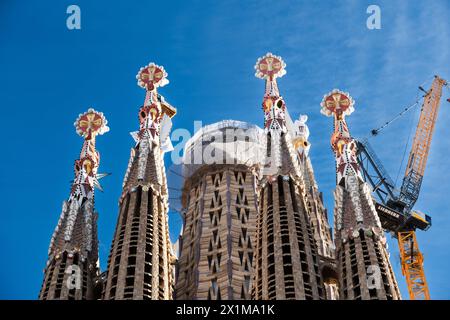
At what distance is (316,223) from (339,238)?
45.0 feet

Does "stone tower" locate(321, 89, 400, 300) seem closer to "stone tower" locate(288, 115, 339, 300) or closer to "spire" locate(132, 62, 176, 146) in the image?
"stone tower" locate(288, 115, 339, 300)

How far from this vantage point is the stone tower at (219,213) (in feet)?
224

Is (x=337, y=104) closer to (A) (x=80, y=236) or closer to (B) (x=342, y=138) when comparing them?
(B) (x=342, y=138)

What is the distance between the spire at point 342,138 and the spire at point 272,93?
3237 mm

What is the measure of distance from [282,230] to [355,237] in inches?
167

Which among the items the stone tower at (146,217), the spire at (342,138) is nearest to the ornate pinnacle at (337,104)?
the spire at (342,138)

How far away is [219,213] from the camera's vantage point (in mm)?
75250

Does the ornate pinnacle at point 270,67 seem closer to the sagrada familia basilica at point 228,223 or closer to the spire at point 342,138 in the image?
the sagrada familia basilica at point 228,223

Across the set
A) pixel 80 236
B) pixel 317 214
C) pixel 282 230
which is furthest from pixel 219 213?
pixel 282 230

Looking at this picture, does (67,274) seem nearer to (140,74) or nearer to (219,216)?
(219,216)

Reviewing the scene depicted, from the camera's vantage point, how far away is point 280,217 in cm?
6391
